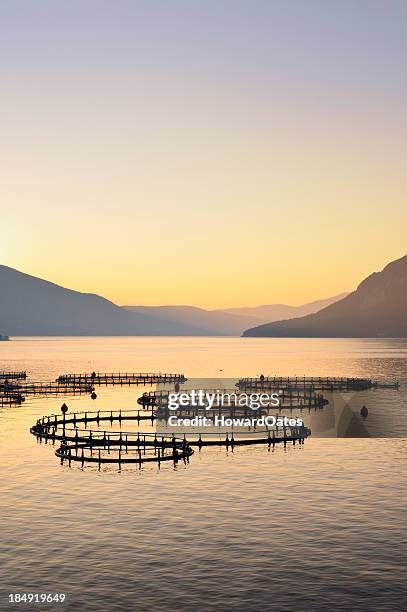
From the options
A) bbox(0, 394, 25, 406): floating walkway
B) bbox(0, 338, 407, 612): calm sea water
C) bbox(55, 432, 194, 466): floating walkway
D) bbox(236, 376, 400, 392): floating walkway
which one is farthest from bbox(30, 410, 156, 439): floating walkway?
bbox(236, 376, 400, 392): floating walkway

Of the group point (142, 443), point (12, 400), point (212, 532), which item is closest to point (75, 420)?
point (142, 443)

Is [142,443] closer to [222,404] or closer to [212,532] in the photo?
[212,532]

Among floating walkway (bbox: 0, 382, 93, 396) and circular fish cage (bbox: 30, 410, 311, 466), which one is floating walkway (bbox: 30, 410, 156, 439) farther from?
floating walkway (bbox: 0, 382, 93, 396)

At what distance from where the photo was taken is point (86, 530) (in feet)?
174

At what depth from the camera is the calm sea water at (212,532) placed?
40.7 metres

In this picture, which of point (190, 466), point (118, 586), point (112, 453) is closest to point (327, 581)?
point (118, 586)

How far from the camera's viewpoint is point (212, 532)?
52.7m

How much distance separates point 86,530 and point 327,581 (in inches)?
748

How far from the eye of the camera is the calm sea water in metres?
40.7

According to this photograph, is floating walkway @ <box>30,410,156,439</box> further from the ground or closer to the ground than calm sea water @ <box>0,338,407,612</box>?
further from the ground

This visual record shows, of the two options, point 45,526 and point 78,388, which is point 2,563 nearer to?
point 45,526

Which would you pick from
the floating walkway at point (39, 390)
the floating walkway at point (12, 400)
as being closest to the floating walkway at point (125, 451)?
the floating walkway at point (12, 400)

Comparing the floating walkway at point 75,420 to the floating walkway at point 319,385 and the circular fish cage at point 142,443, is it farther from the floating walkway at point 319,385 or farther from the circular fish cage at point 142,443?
the floating walkway at point 319,385

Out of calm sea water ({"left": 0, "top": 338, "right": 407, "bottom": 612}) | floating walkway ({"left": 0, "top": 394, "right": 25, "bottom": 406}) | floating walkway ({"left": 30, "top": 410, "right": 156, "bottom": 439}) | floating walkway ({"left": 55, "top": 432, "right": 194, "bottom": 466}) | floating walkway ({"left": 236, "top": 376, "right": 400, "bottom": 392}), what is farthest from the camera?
floating walkway ({"left": 236, "top": 376, "right": 400, "bottom": 392})
